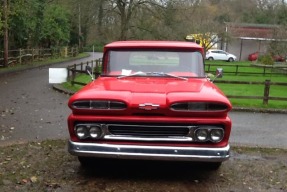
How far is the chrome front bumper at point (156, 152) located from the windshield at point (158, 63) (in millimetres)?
1676

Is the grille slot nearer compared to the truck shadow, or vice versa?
the grille slot

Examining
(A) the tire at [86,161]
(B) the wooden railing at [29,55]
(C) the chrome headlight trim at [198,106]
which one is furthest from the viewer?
(B) the wooden railing at [29,55]

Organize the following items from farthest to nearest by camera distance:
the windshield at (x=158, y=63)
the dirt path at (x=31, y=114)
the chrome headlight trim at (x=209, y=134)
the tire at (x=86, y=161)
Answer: the dirt path at (x=31, y=114)
the windshield at (x=158, y=63)
the tire at (x=86, y=161)
the chrome headlight trim at (x=209, y=134)

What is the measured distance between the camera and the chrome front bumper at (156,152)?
502cm

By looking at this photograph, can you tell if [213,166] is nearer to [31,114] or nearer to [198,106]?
[198,106]

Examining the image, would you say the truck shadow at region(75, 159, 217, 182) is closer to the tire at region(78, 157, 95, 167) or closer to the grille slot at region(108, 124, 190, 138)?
the tire at region(78, 157, 95, 167)

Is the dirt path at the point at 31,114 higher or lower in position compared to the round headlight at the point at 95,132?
lower

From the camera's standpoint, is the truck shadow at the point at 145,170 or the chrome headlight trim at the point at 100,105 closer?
the chrome headlight trim at the point at 100,105

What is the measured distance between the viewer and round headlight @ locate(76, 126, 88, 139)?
5.19m

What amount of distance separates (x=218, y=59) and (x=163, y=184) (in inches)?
1818

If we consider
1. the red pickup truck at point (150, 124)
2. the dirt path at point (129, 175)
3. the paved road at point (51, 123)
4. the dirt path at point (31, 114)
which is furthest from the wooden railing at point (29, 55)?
the red pickup truck at point (150, 124)

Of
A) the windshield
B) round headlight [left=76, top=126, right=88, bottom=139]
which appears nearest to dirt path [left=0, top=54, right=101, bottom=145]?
the windshield

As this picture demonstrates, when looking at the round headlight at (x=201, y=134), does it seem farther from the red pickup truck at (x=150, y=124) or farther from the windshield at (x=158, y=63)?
the windshield at (x=158, y=63)

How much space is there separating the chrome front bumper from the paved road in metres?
3.20
